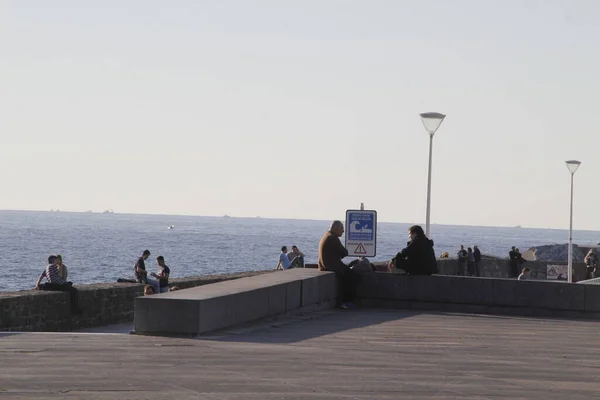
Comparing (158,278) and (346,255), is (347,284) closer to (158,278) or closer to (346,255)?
(346,255)

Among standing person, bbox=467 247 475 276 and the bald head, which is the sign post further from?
standing person, bbox=467 247 475 276

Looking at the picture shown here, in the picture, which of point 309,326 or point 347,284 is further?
point 347,284

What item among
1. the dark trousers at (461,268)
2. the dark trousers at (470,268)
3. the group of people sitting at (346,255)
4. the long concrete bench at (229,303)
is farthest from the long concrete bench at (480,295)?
the dark trousers at (470,268)

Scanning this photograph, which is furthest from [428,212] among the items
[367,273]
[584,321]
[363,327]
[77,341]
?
[77,341]

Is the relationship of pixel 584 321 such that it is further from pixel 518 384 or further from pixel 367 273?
pixel 518 384

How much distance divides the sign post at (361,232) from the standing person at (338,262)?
3.64 m

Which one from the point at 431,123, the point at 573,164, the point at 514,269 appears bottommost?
the point at 514,269

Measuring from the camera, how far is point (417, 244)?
18750 mm

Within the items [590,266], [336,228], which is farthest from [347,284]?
[590,266]

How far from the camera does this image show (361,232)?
2292cm

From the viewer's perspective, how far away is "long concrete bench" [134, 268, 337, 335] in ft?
42.3

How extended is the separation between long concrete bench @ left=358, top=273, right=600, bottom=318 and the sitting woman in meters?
0.14

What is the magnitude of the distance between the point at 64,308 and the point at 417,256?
6.70 m

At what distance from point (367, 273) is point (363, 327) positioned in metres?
3.95
